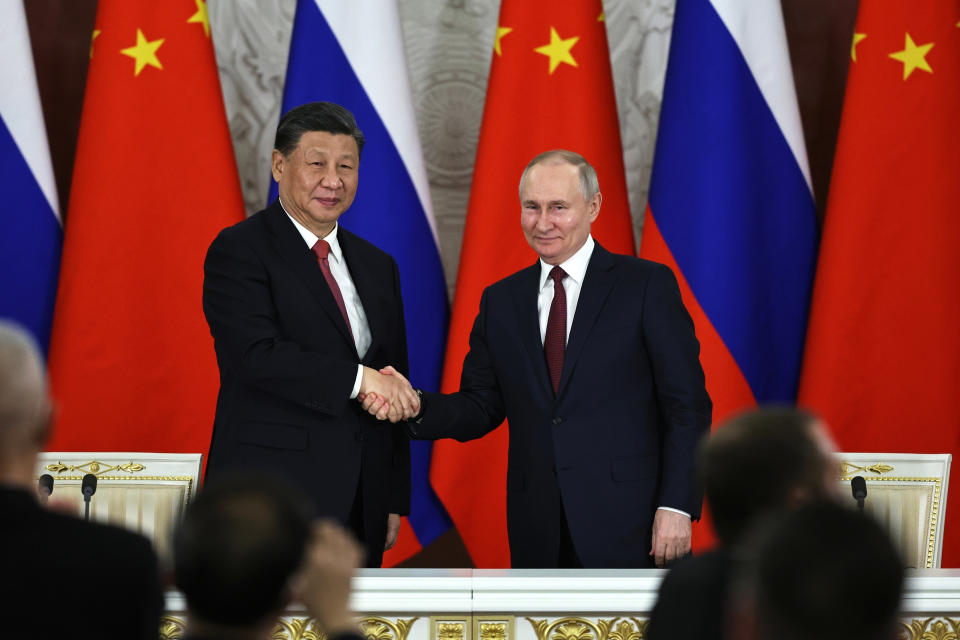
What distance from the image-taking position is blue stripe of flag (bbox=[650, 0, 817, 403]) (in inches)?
170

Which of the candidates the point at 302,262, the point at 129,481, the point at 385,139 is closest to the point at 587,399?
the point at 302,262

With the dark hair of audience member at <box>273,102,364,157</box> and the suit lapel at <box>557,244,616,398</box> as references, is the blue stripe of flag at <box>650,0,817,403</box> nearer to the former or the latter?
the suit lapel at <box>557,244,616,398</box>

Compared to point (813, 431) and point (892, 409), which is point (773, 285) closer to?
point (892, 409)

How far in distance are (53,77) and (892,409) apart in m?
3.82

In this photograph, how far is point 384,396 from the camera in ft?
10.2

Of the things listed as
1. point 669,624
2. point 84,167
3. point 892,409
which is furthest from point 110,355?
point 669,624

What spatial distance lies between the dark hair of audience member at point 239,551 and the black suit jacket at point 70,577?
0.16 metres

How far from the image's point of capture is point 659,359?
3104mm

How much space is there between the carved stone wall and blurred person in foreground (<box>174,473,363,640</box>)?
13.1 feet

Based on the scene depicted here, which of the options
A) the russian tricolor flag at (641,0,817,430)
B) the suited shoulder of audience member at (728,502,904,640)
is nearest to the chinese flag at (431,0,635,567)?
the russian tricolor flag at (641,0,817,430)

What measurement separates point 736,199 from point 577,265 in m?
1.33

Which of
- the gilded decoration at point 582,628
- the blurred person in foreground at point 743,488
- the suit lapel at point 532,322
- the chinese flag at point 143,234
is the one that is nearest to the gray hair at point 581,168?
the suit lapel at point 532,322

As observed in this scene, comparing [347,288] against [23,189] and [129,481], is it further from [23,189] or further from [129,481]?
[23,189]

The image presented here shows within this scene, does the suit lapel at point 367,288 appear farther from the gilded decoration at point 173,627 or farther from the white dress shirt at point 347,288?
the gilded decoration at point 173,627
